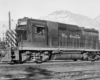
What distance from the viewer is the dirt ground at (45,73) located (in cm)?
740

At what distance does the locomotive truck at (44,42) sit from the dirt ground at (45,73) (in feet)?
7.45

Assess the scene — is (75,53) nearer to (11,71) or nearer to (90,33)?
(90,33)

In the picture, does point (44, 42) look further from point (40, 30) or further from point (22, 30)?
point (22, 30)

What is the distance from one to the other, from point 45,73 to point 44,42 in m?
5.43

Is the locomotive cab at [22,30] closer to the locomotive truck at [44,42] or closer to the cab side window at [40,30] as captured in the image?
the locomotive truck at [44,42]

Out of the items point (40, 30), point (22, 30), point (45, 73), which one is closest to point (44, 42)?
point (40, 30)

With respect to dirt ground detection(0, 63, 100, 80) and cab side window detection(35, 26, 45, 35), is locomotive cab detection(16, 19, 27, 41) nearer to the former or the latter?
cab side window detection(35, 26, 45, 35)

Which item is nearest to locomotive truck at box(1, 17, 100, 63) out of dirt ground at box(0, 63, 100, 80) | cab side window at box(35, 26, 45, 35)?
cab side window at box(35, 26, 45, 35)

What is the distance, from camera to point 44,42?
14.2 metres

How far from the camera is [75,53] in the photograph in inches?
639

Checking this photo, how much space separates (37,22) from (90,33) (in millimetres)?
6937

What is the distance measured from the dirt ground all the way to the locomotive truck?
227 centimetres

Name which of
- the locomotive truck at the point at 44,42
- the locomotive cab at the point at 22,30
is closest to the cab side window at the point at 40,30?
the locomotive truck at the point at 44,42

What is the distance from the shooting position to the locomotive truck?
1305 cm
